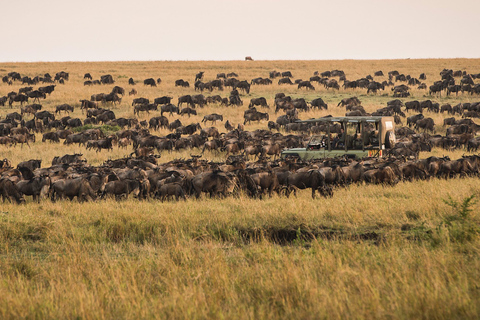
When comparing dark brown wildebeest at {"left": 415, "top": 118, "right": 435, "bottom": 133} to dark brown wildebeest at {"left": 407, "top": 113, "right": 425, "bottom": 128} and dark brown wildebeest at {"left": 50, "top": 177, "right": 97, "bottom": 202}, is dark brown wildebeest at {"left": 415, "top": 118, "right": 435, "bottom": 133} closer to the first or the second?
dark brown wildebeest at {"left": 407, "top": 113, "right": 425, "bottom": 128}

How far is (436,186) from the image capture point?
14.0 m

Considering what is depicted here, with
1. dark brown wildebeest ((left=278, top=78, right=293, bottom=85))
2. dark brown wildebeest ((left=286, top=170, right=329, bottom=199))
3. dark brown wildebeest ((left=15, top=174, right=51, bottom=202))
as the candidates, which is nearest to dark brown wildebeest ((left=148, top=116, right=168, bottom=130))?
dark brown wildebeest ((left=15, top=174, right=51, bottom=202))

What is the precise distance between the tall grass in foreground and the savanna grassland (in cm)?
3

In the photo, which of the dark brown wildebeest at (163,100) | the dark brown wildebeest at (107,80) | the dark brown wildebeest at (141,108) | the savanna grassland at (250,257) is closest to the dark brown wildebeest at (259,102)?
the dark brown wildebeest at (163,100)

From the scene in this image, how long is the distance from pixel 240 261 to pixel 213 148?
60.0 feet

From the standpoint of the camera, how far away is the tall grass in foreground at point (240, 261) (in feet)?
18.2

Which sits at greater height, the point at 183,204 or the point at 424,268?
the point at 424,268

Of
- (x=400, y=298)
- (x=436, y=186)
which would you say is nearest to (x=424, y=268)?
(x=400, y=298)

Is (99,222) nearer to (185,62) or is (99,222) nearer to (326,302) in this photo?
(326,302)

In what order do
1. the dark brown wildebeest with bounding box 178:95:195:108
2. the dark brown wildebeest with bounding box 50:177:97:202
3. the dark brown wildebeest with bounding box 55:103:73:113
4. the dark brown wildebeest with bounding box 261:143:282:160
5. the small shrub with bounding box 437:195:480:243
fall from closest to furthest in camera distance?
1. the small shrub with bounding box 437:195:480:243
2. the dark brown wildebeest with bounding box 50:177:97:202
3. the dark brown wildebeest with bounding box 261:143:282:160
4. the dark brown wildebeest with bounding box 55:103:73:113
5. the dark brown wildebeest with bounding box 178:95:195:108

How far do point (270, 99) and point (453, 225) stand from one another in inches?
1592

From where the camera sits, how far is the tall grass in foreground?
18.2ft

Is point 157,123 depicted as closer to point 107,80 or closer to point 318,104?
point 318,104

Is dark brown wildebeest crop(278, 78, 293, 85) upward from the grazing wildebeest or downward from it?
upward
